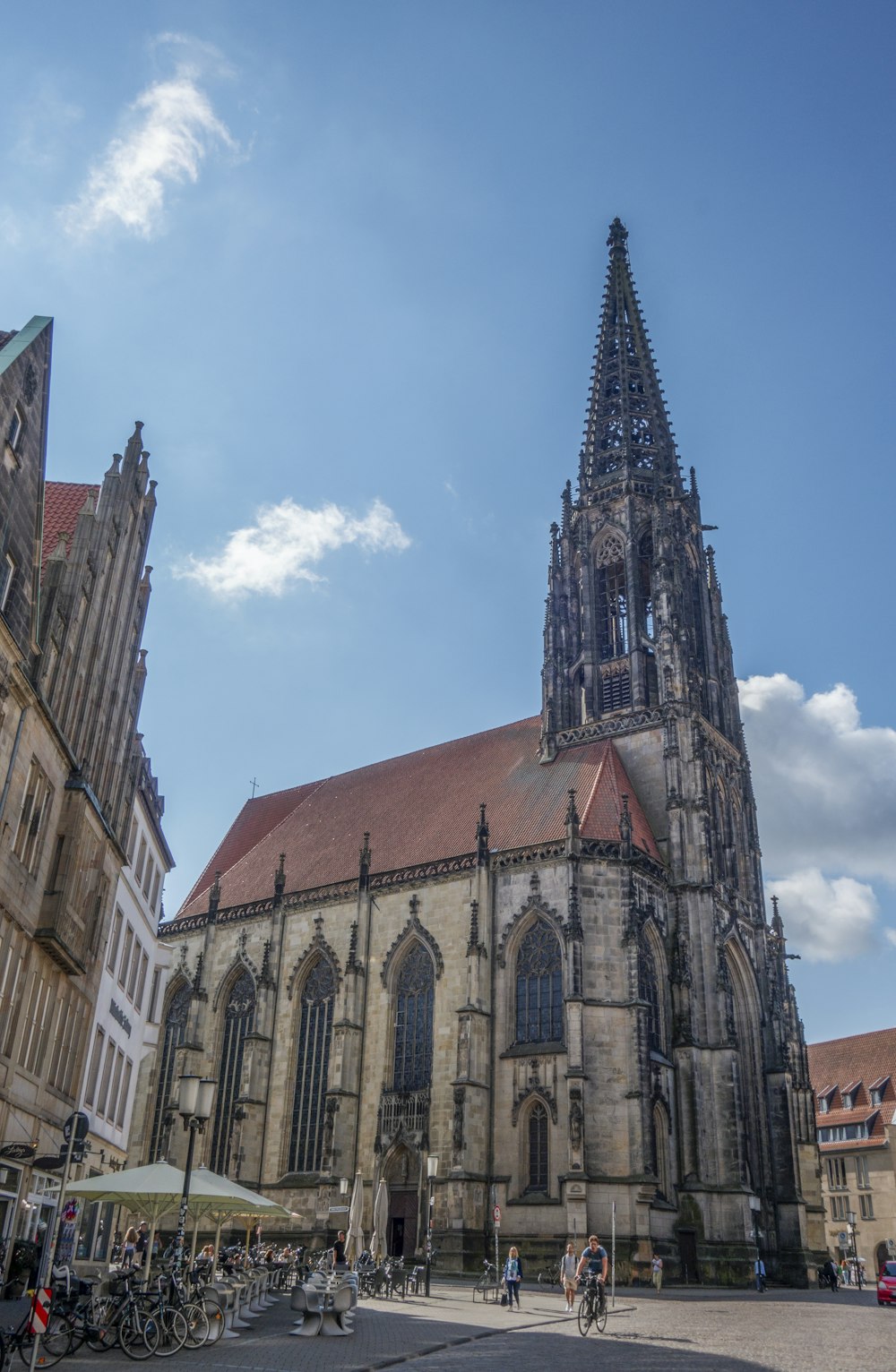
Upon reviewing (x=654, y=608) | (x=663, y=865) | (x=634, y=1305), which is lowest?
(x=634, y=1305)

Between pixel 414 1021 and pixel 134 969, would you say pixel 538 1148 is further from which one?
pixel 134 969

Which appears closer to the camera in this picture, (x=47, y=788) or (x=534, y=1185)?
(x=47, y=788)

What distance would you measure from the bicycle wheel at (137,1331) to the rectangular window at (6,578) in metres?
9.62

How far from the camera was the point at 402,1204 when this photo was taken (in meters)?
35.3

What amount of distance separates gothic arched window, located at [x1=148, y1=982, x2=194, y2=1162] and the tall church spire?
28690 mm

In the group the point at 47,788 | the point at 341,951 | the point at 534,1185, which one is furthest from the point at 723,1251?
the point at 47,788

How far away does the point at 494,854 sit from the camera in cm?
3834

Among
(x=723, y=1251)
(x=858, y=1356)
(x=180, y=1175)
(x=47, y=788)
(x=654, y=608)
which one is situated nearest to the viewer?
(x=858, y=1356)

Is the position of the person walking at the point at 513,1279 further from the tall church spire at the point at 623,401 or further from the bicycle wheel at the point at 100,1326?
the tall church spire at the point at 623,401

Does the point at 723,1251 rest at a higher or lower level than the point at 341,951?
lower

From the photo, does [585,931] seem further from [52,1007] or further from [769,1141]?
[52,1007]

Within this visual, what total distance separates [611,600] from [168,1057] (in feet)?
87.3

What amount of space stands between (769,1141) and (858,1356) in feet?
85.0

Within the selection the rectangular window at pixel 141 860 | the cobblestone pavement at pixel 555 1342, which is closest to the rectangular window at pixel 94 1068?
the rectangular window at pixel 141 860
